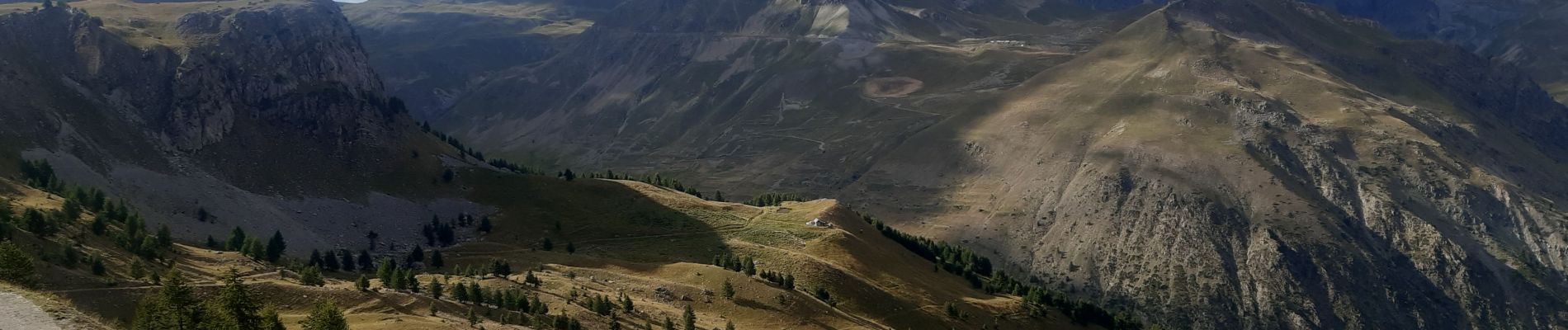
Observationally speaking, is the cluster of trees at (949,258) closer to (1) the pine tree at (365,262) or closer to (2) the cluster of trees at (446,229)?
(2) the cluster of trees at (446,229)

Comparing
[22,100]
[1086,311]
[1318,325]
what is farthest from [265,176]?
[1318,325]

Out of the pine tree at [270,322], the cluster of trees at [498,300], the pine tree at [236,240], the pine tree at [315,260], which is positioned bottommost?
the pine tree at [315,260]

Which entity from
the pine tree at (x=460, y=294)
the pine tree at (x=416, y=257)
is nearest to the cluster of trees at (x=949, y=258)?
the pine tree at (x=416, y=257)

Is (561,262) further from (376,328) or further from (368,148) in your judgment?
(368,148)

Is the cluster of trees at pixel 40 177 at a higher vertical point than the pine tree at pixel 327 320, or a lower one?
lower

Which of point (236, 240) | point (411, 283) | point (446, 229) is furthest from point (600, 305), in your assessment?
point (446, 229)

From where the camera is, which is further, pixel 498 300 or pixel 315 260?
pixel 315 260

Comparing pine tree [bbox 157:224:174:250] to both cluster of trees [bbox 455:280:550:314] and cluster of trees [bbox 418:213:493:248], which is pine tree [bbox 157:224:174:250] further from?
cluster of trees [bbox 418:213:493:248]

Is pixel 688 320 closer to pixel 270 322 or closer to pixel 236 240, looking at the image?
pixel 270 322
